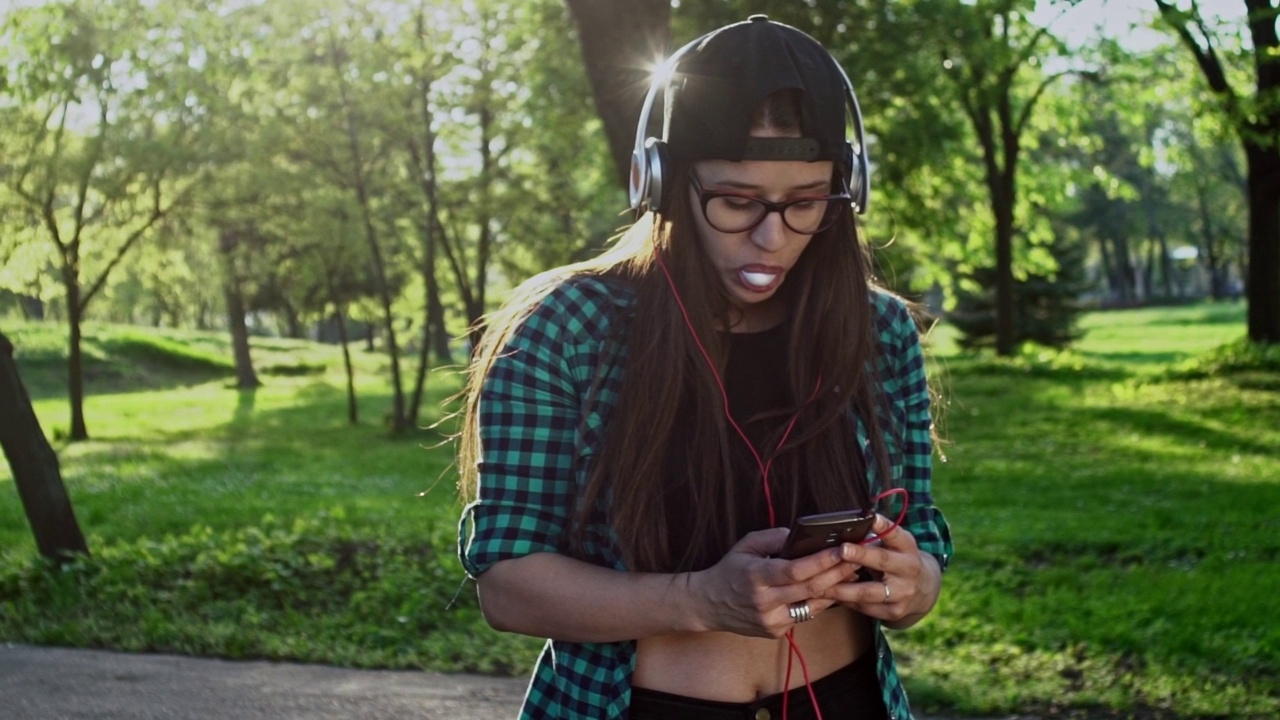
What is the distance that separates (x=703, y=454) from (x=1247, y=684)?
4.65 m

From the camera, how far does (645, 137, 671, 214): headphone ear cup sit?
2209 millimetres

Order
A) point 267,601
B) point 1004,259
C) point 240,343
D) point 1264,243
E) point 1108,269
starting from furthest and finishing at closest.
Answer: point 1108,269 < point 240,343 < point 1004,259 < point 1264,243 < point 267,601

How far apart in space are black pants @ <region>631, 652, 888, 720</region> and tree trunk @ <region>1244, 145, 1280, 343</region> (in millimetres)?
20177

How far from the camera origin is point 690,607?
1.90 metres

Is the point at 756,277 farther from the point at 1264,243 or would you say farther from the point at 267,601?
the point at 1264,243

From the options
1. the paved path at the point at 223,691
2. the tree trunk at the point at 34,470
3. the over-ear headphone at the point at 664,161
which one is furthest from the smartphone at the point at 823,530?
the tree trunk at the point at 34,470

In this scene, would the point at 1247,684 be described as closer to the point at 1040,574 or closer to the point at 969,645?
the point at 969,645

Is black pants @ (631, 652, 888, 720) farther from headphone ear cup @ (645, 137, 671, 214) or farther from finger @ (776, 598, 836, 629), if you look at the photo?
headphone ear cup @ (645, 137, 671, 214)

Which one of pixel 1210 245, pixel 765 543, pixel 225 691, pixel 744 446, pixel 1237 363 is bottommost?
pixel 225 691

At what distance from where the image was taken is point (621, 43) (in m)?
8.75

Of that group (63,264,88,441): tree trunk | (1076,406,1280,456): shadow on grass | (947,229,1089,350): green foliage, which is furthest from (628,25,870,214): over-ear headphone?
(947,229,1089,350): green foliage

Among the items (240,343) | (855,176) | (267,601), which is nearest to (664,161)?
(855,176)

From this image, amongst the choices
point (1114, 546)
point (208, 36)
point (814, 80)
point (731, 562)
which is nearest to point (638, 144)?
point (814, 80)

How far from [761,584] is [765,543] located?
Answer: 75 millimetres
